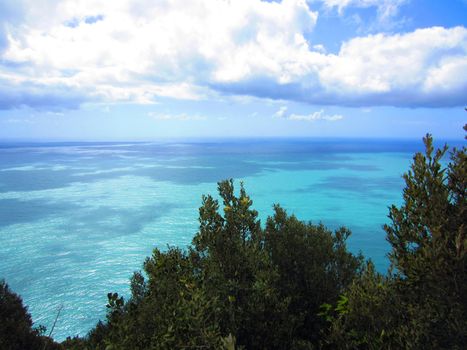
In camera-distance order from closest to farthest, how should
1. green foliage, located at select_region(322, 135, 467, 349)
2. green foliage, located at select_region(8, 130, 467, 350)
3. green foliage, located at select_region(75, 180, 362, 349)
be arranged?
1. green foliage, located at select_region(322, 135, 467, 349)
2. green foliage, located at select_region(8, 130, 467, 350)
3. green foliage, located at select_region(75, 180, 362, 349)

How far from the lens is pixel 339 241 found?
590 inches

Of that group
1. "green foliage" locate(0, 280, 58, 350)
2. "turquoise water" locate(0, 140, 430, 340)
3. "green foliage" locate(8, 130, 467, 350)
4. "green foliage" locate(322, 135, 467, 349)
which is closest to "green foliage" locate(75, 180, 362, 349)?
"green foliage" locate(8, 130, 467, 350)

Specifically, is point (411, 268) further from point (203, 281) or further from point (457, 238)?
point (203, 281)

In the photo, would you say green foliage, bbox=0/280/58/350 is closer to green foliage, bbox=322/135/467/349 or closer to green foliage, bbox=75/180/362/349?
green foliage, bbox=75/180/362/349

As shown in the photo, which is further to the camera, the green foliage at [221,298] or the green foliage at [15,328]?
the green foliage at [15,328]

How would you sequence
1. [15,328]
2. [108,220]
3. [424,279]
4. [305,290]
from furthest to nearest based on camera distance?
[108,220] < [15,328] < [305,290] < [424,279]

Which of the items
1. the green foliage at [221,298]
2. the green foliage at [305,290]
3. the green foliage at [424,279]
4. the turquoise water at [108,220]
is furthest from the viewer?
the turquoise water at [108,220]

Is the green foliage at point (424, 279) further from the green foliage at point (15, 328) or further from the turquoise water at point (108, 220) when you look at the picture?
the turquoise water at point (108, 220)

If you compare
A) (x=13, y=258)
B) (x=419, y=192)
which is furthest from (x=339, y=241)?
(x=13, y=258)

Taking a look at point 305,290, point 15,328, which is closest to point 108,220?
point 15,328

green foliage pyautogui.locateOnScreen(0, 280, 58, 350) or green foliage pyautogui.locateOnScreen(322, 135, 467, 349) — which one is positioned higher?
green foliage pyautogui.locateOnScreen(322, 135, 467, 349)

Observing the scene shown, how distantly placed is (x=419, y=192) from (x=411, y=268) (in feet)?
6.23

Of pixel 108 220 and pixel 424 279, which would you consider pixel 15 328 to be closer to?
Result: pixel 424 279

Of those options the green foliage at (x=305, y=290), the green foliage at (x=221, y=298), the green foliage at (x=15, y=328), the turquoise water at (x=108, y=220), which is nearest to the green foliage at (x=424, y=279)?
the green foliage at (x=305, y=290)
